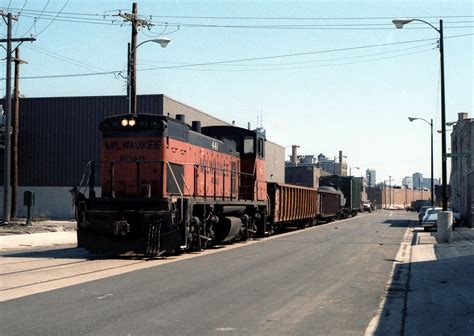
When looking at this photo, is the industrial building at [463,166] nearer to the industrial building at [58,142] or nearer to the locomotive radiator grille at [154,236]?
the industrial building at [58,142]

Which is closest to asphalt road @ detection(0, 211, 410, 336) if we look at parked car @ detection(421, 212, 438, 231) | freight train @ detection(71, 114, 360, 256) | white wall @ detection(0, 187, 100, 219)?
freight train @ detection(71, 114, 360, 256)

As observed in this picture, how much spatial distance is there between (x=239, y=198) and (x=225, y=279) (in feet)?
34.6

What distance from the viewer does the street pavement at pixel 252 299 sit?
775 centimetres

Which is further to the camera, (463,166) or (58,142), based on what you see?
(463,166)

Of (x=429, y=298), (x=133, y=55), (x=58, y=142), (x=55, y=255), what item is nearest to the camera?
(x=429, y=298)

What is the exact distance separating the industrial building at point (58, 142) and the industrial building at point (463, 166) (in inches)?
865

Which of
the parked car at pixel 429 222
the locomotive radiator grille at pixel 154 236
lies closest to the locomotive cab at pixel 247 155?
the locomotive radiator grille at pixel 154 236

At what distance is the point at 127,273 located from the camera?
12883mm

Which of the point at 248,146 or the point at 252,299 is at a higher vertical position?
the point at 248,146

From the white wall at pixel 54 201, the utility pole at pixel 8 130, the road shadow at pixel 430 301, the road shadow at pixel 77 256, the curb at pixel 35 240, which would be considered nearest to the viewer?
the road shadow at pixel 430 301

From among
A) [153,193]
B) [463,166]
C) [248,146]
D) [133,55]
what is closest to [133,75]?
[133,55]

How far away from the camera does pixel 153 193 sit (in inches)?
656

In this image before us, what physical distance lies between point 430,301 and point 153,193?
8797 mm

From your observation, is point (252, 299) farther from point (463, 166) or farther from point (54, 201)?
point (463, 166)
